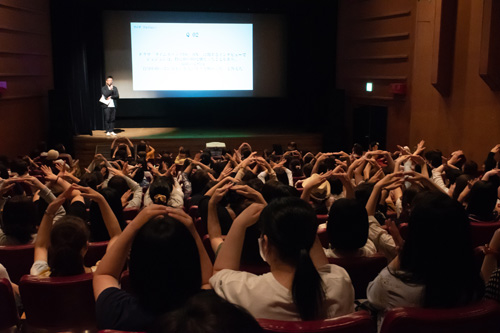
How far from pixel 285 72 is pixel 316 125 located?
1.76 metres

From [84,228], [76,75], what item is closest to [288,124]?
[76,75]

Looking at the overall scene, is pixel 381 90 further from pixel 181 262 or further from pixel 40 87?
pixel 181 262

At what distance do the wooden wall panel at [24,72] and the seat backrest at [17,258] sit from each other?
7499 millimetres

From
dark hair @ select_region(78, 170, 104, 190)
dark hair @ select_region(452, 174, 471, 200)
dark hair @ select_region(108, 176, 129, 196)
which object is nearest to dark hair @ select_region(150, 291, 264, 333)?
dark hair @ select_region(452, 174, 471, 200)

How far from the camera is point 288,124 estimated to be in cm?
1444

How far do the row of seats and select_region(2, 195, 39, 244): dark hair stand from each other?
34.1 inches

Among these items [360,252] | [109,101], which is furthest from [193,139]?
[360,252]

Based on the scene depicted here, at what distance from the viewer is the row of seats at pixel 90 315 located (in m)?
1.64

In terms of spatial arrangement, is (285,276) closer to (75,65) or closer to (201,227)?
(201,227)

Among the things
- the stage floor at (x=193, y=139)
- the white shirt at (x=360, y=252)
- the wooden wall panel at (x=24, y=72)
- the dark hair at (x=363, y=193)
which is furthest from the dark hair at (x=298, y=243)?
the stage floor at (x=193, y=139)

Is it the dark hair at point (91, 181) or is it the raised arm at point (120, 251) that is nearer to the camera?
the raised arm at point (120, 251)

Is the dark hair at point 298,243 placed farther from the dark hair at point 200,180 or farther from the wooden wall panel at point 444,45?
the wooden wall panel at point 444,45

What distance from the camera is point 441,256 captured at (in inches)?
78.9

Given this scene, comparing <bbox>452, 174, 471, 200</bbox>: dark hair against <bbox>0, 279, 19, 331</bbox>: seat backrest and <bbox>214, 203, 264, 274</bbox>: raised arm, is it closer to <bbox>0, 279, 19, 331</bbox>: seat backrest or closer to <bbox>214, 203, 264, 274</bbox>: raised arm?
<bbox>214, 203, 264, 274</bbox>: raised arm
